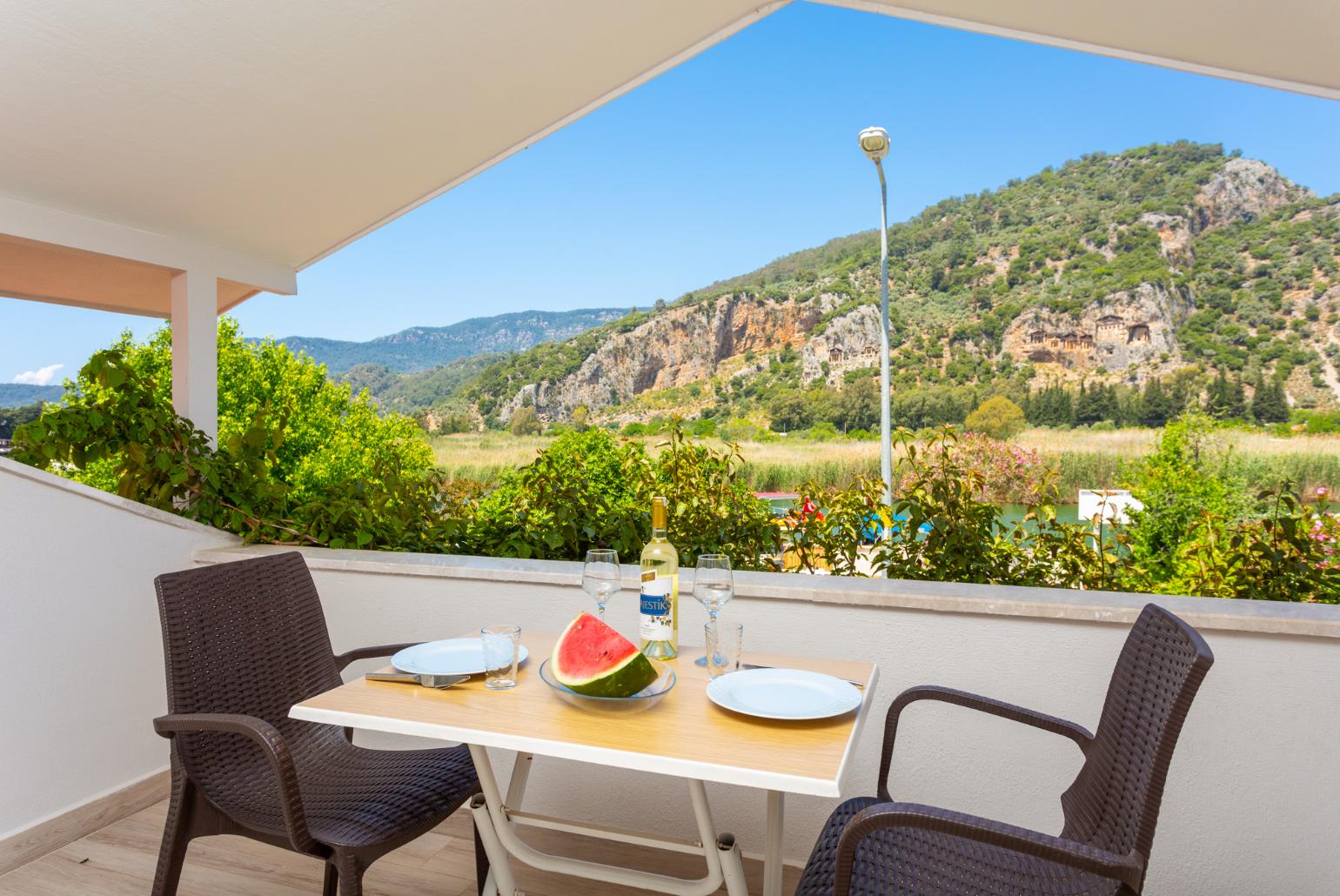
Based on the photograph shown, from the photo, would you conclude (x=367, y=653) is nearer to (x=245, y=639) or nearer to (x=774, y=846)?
(x=245, y=639)

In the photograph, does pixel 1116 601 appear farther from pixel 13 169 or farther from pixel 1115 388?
pixel 1115 388

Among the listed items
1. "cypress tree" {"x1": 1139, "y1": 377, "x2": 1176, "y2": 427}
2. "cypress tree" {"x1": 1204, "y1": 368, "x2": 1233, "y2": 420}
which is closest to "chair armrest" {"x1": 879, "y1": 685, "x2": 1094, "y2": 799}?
"cypress tree" {"x1": 1204, "y1": 368, "x2": 1233, "y2": 420}

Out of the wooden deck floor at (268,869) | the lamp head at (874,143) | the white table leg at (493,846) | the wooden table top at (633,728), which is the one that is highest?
the lamp head at (874,143)

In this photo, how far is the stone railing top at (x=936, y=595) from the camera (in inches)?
75.5

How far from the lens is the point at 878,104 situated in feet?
80.1

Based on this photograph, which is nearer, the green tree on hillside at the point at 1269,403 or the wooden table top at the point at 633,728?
the wooden table top at the point at 633,728

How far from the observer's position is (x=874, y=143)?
532 cm

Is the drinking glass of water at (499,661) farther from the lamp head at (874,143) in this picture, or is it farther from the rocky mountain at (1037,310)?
the rocky mountain at (1037,310)

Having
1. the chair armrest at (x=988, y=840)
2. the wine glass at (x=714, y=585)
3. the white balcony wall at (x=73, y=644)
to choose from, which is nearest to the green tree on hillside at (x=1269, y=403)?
the wine glass at (x=714, y=585)

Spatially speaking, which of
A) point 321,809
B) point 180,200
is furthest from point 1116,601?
point 180,200

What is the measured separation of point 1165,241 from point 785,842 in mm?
18515

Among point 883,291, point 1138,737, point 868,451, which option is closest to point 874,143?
point 883,291

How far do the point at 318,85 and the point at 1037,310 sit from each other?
1737 centimetres

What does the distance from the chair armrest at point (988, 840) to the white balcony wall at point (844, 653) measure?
1.01m
